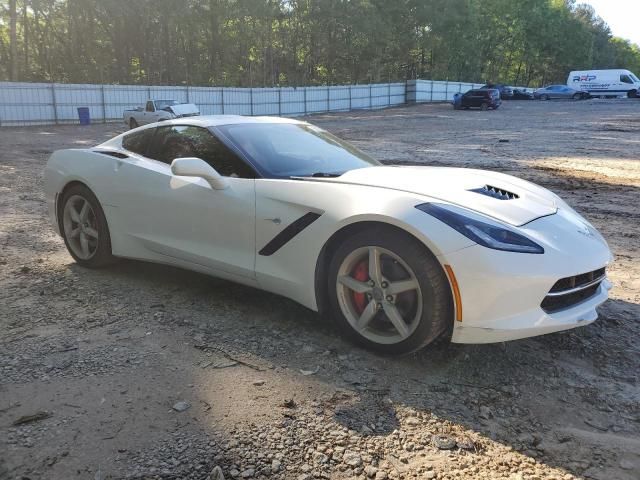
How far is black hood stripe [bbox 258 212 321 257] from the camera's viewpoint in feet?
10.7

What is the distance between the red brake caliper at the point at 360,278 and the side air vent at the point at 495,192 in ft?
2.63

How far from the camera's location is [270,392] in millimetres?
2781

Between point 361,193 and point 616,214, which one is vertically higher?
point 361,193

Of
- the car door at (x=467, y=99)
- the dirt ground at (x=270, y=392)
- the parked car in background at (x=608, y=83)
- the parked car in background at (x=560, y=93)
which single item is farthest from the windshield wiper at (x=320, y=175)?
the parked car in background at (x=608, y=83)

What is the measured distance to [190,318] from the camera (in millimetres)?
3717

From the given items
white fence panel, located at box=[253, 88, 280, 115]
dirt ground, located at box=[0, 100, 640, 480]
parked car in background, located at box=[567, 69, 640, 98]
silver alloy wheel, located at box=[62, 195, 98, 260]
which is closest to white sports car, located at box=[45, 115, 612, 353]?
silver alloy wheel, located at box=[62, 195, 98, 260]

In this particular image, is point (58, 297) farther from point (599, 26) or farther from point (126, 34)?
point (599, 26)

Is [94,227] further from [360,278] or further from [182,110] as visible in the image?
[182,110]

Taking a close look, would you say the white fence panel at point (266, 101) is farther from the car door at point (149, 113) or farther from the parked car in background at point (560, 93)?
the parked car in background at point (560, 93)

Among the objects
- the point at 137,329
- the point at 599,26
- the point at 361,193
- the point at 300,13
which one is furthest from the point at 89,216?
the point at 599,26

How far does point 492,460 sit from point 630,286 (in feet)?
8.99

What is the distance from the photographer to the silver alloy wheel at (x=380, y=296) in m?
2.97

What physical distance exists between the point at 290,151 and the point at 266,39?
52.3 m

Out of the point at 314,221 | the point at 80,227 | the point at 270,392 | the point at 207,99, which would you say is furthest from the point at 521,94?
the point at 270,392
